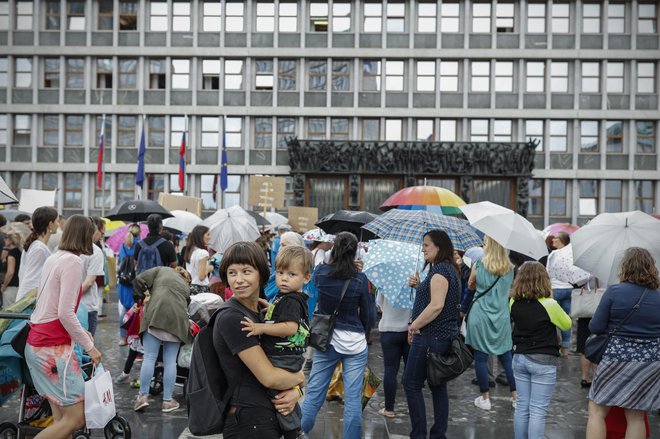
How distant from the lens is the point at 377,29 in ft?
112

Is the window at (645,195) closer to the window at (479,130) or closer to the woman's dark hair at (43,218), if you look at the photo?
the window at (479,130)

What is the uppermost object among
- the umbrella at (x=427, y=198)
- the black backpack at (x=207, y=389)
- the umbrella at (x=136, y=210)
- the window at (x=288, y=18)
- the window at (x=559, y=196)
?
the window at (x=288, y=18)

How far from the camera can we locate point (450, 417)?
6637 millimetres

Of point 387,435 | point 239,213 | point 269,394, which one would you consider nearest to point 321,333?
point 387,435

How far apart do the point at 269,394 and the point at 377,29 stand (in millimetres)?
33477

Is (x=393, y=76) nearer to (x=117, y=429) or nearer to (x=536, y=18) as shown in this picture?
(x=536, y=18)

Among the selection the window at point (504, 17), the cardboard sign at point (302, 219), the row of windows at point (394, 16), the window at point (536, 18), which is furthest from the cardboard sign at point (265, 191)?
the window at point (536, 18)

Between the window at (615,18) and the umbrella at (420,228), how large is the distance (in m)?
31.9

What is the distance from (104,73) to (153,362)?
105ft

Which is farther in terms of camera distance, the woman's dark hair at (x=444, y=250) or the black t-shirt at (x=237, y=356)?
the woman's dark hair at (x=444, y=250)

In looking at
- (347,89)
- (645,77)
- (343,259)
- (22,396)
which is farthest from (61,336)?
(645,77)

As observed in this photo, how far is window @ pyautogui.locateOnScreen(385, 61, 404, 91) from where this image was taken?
34.0 m

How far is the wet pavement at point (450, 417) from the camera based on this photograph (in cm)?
593

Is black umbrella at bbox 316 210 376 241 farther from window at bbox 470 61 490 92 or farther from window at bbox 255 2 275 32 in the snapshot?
window at bbox 255 2 275 32
